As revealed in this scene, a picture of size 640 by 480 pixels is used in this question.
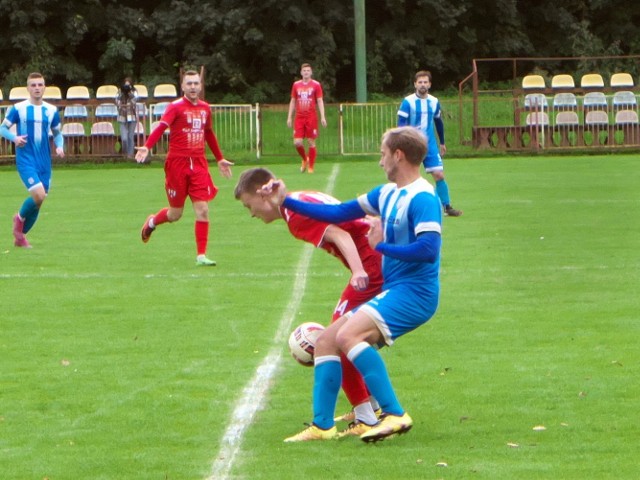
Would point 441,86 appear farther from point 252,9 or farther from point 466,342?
point 466,342

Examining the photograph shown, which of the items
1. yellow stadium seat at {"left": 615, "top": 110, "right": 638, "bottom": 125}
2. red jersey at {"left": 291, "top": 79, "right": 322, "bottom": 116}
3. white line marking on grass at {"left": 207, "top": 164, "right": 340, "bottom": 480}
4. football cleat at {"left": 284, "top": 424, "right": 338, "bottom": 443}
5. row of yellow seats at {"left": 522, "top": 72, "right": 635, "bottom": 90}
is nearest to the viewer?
white line marking on grass at {"left": 207, "top": 164, "right": 340, "bottom": 480}

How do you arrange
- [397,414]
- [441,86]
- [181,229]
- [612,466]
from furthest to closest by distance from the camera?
[441,86]
[181,229]
[397,414]
[612,466]

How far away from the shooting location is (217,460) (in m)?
6.14

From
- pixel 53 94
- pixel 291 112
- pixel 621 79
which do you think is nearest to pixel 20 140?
pixel 291 112

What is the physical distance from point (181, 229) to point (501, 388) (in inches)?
372

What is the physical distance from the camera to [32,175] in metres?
14.9

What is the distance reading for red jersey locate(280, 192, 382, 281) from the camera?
21.4ft

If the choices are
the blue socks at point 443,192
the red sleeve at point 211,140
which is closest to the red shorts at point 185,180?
the red sleeve at point 211,140

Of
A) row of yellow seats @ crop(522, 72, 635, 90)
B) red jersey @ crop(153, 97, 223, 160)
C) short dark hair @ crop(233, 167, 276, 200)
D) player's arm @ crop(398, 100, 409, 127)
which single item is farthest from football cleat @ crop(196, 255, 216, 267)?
row of yellow seats @ crop(522, 72, 635, 90)

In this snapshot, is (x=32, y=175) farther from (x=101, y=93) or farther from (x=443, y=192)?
(x=101, y=93)

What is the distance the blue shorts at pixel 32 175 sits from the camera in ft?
48.9

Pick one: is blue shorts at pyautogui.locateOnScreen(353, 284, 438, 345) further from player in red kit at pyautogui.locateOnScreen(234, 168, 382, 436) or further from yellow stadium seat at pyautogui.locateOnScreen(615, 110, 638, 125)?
yellow stadium seat at pyautogui.locateOnScreen(615, 110, 638, 125)

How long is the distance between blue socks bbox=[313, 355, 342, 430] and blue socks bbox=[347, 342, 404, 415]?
0.14 metres

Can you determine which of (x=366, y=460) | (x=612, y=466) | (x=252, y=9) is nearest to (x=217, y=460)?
(x=366, y=460)
